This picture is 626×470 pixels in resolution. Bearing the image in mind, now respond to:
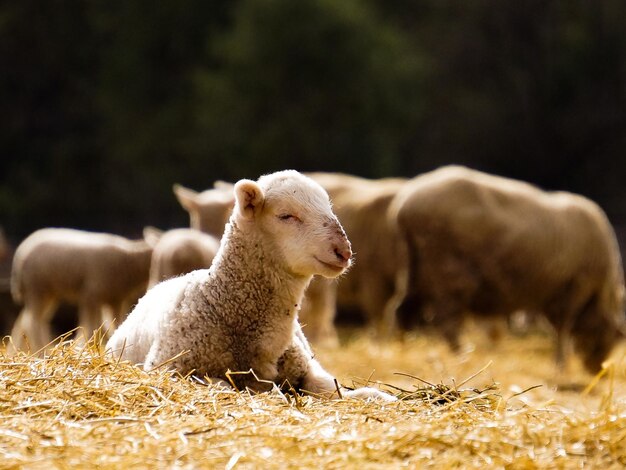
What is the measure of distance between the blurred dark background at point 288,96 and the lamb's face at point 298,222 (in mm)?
12999

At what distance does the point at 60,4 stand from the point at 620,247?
33.2 ft

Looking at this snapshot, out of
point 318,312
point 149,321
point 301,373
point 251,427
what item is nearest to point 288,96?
point 318,312

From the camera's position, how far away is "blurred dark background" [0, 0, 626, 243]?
1778 centimetres

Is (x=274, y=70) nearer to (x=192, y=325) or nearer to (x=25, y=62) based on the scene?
(x=25, y=62)

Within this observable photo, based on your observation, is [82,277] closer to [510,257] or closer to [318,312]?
[318,312]

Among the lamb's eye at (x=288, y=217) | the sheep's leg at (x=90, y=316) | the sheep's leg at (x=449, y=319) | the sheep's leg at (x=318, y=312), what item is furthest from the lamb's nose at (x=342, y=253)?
the sheep's leg at (x=449, y=319)

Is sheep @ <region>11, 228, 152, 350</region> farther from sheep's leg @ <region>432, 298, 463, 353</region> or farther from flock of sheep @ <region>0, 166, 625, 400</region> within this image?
sheep's leg @ <region>432, 298, 463, 353</region>

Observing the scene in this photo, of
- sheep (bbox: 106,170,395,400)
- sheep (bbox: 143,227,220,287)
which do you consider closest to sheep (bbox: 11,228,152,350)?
sheep (bbox: 143,227,220,287)

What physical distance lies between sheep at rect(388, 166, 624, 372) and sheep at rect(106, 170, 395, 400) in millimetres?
5272

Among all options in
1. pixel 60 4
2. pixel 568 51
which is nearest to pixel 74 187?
pixel 60 4

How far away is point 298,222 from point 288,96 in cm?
1389

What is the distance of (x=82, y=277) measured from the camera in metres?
9.39

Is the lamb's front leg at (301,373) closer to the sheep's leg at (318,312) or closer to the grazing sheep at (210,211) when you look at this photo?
the grazing sheep at (210,211)

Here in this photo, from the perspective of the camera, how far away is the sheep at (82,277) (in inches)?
365
